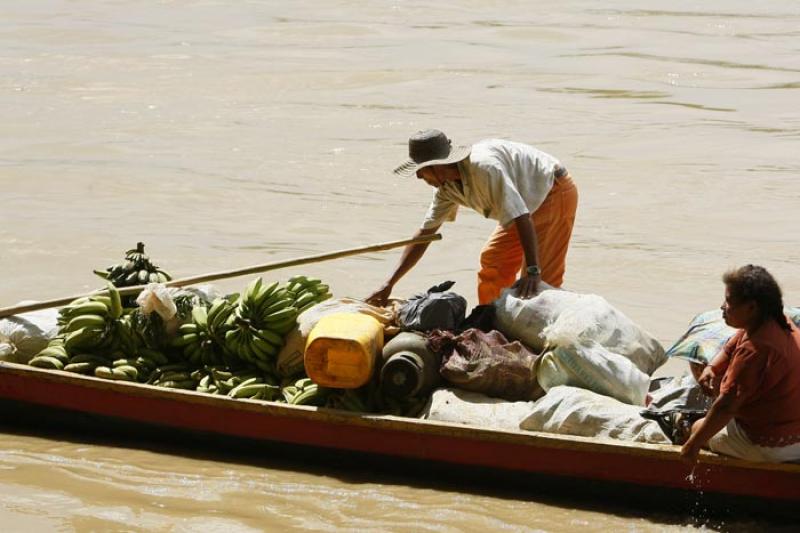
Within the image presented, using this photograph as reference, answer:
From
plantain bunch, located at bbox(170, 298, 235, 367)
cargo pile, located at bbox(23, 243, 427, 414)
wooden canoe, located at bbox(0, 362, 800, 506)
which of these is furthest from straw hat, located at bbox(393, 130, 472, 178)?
wooden canoe, located at bbox(0, 362, 800, 506)

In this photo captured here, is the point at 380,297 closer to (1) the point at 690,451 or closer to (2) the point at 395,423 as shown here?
(2) the point at 395,423

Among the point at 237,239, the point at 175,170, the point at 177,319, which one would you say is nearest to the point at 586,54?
the point at 175,170

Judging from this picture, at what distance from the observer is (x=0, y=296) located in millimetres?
9742

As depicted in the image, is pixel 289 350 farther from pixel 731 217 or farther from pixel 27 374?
pixel 731 217

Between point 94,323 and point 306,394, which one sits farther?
point 94,323

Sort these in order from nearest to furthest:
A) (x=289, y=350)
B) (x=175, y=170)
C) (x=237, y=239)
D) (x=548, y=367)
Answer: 1. (x=548, y=367)
2. (x=289, y=350)
3. (x=237, y=239)
4. (x=175, y=170)

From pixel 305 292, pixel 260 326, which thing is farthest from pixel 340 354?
pixel 305 292

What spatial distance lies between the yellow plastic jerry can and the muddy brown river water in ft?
1.63

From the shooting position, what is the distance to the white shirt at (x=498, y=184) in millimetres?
6199

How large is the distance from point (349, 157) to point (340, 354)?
9082 millimetres

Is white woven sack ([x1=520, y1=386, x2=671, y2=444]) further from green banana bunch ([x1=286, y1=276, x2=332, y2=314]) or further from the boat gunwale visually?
green banana bunch ([x1=286, y1=276, x2=332, y2=314])

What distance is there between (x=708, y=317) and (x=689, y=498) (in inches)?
28.4

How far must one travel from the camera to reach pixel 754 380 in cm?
462

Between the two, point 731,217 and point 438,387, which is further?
point 731,217
